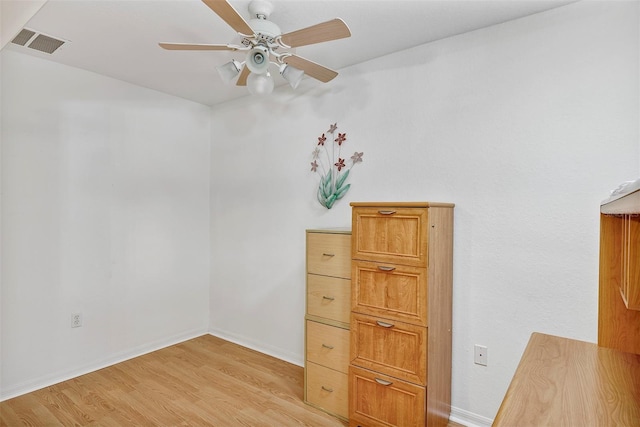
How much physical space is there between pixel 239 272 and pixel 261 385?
1172mm

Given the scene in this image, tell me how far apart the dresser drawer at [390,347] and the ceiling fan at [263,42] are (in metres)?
1.50

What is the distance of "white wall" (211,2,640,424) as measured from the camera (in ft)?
5.78

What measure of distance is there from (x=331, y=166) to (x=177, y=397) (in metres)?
2.04

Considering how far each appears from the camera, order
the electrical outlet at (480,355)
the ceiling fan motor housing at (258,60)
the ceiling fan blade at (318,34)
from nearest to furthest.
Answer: the ceiling fan blade at (318,34)
the ceiling fan motor housing at (258,60)
the electrical outlet at (480,355)

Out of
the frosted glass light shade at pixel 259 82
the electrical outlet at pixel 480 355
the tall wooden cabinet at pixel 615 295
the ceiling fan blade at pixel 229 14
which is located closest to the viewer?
the tall wooden cabinet at pixel 615 295

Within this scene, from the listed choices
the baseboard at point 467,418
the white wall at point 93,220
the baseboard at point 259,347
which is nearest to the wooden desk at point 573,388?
the baseboard at point 467,418

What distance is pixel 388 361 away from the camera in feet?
6.41

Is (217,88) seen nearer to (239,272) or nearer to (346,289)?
(239,272)

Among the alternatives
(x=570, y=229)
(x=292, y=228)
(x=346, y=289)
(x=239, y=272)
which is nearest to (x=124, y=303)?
(x=239, y=272)

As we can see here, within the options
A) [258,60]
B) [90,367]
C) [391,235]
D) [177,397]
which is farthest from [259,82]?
[90,367]

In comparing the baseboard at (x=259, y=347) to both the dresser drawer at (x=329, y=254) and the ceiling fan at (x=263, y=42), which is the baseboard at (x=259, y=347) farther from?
the ceiling fan at (x=263, y=42)

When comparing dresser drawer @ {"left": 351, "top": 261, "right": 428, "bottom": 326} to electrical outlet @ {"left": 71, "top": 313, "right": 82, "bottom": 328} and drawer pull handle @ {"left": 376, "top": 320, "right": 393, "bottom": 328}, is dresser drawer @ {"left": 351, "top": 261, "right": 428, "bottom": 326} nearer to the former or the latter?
drawer pull handle @ {"left": 376, "top": 320, "right": 393, "bottom": 328}

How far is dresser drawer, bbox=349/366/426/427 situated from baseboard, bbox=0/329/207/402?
207 centimetres

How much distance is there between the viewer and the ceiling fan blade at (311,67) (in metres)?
1.92
